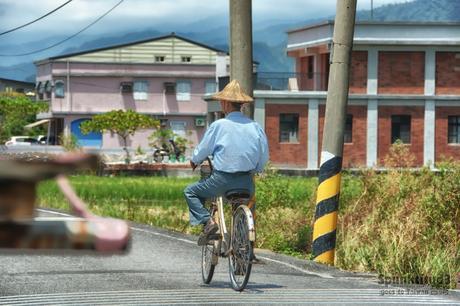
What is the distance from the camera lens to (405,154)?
797 inches

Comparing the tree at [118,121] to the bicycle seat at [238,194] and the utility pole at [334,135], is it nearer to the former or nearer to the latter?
the utility pole at [334,135]

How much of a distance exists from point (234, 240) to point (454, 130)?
185ft

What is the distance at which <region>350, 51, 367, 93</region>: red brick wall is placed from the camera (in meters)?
62.7

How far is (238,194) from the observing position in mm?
9703

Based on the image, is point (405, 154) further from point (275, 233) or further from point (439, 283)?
point (439, 283)

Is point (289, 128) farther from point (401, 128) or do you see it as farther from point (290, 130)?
point (401, 128)

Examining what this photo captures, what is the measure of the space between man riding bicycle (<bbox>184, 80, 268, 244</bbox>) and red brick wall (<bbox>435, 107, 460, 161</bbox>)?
180 feet

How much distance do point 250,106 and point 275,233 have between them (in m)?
1.96

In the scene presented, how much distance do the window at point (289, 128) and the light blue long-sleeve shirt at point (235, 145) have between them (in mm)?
54193

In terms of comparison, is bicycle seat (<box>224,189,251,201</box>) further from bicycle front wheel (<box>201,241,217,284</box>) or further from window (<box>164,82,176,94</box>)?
window (<box>164,82,176,94</box>)

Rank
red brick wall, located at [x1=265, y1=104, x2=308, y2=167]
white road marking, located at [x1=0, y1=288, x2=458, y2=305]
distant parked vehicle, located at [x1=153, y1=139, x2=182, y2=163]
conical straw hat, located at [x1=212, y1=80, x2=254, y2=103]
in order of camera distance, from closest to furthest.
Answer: white road marking, located at [x1=0, y1=288, x2=458, y2=305], conical straw hat, located at [x1=212, y1=80, x2=254, y2=103], red brick wall, located at [x1=265, y1=104, x2=308, y2=167], distant parked vehicle, located at [x1=153, y1=139, x2=182, y2=163]

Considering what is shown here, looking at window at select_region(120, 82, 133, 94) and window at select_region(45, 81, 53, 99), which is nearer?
window at select_region(120, 82, 133, 94)

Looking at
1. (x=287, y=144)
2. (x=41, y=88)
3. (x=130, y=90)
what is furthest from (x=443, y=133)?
(x=41, y=88)

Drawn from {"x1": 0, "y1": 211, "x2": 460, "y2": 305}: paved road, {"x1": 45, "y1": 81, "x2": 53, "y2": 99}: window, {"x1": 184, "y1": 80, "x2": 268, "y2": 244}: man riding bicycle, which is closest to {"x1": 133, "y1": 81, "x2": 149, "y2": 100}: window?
{"x1": 45, "y1": 81, "x2": 53, "y2": 99}: window
